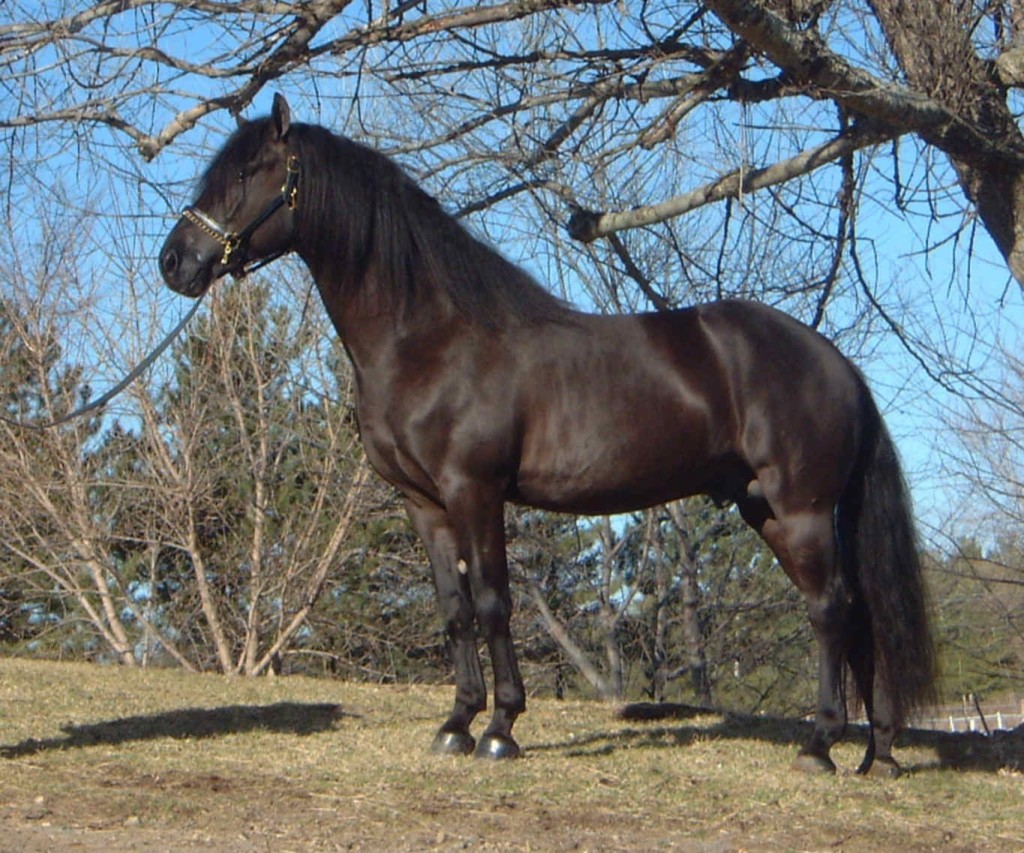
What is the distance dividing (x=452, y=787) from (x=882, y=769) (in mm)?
1843

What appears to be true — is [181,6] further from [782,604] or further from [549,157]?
[782,604]

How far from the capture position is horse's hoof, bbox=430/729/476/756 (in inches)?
218

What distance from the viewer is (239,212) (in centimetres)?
540

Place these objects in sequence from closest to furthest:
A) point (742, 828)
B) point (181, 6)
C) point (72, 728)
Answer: point (742, 828) < point (181, 6) < point (72, 728)

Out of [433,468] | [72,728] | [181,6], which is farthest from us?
[72,728]

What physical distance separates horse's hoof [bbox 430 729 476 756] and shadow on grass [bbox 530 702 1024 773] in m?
0.37

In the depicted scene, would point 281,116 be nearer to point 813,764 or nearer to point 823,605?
point 823,605

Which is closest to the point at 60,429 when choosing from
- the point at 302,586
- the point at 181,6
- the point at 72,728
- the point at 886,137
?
the point at 302,586

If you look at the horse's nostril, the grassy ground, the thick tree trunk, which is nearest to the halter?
the horse's nostril

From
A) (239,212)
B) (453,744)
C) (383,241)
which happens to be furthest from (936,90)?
(453,744)

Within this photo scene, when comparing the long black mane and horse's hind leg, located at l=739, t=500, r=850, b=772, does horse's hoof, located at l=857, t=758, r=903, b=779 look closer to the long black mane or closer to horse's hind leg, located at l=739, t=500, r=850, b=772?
horse's hind leg, located at l=739, t=500, r=850, b=772

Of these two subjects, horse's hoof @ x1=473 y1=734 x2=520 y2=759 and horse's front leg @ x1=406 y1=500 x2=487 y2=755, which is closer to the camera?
horse's hoof @ x1=473 y1=734 x2=520 y2=759

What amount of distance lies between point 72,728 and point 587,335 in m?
3.07

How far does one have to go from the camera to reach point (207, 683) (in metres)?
8.73
